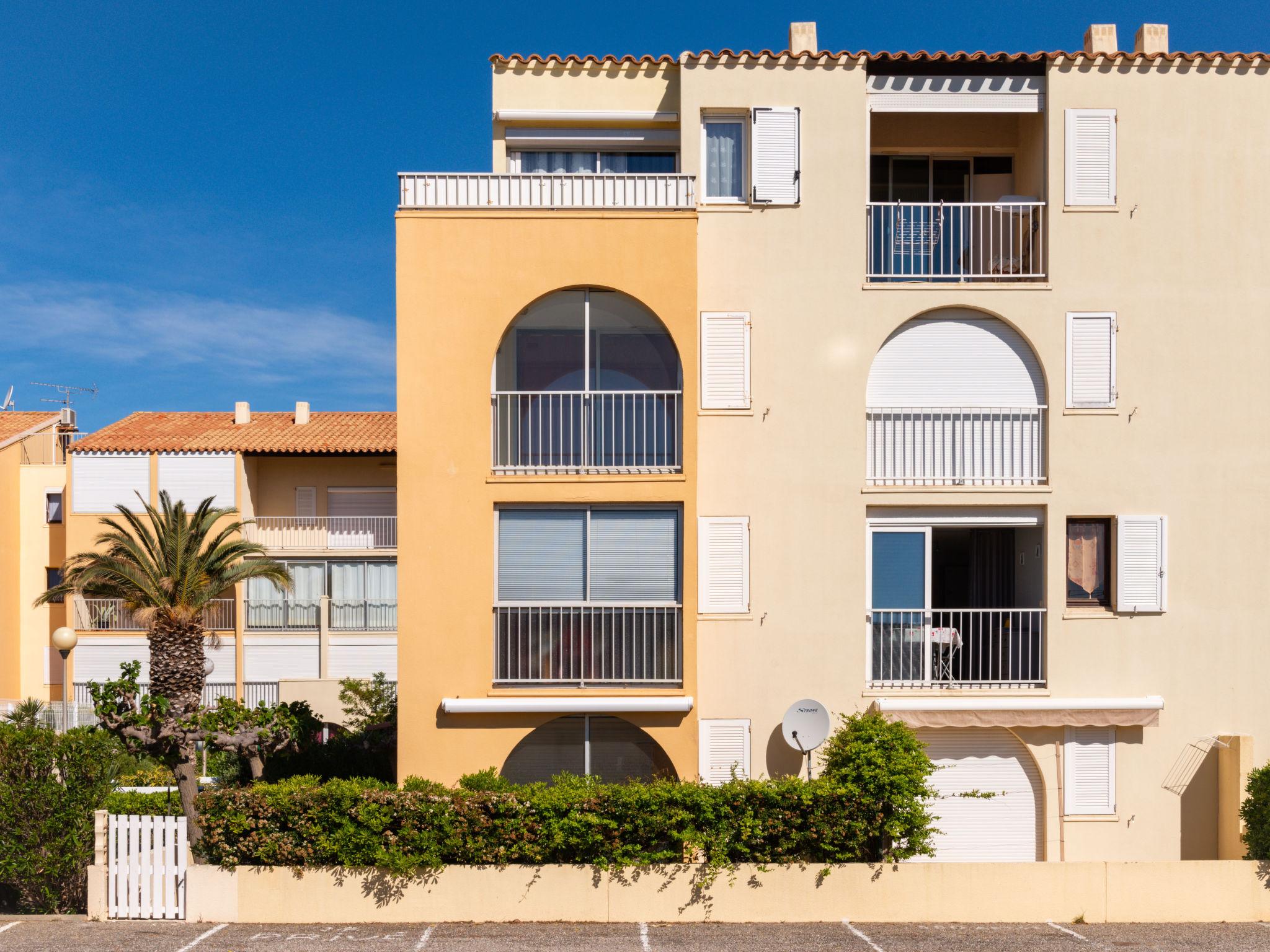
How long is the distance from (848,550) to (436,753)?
694 centimetres

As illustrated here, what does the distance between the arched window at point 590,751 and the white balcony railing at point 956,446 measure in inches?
215

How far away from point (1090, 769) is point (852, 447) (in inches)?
241

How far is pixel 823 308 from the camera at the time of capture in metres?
14.2

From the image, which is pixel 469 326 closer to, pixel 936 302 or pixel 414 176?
pixel 414 176

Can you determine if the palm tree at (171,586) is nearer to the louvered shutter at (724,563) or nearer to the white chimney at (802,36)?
the louvered shutter at (724,563)

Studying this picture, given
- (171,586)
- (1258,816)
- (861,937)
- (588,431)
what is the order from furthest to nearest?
(171,586)
(588,431)
(1258,816)
(861,937)

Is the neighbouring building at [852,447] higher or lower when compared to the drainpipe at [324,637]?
higher

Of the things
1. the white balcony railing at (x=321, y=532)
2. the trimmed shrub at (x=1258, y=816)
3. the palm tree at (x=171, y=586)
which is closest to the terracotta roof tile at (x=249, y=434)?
the white balcony railing at (x=321, y=532)

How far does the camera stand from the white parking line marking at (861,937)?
1108cm

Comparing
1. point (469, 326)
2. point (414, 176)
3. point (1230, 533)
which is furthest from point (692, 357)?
point (1230, 533)

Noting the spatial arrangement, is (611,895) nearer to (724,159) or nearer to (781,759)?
(781,759)

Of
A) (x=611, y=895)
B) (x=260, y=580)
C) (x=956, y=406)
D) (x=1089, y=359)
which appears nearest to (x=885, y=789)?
(x=611, y=895)

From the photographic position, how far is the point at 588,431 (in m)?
13.9

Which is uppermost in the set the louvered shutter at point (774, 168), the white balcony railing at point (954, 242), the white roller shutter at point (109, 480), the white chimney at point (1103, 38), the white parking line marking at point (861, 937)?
the white chimney at point (1103, 38)
